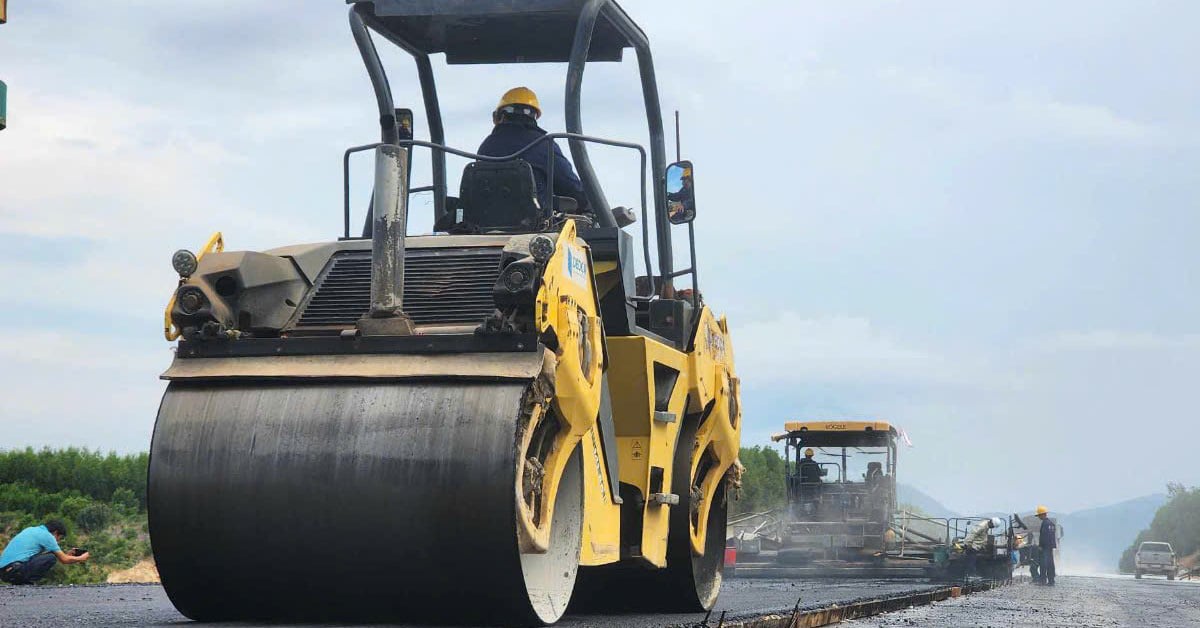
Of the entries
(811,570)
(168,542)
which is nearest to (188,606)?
(168,542)

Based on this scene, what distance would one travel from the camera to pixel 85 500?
91.1 feet

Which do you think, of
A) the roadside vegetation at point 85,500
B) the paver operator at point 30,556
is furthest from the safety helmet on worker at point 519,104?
the roadside vegetation at point 85,500

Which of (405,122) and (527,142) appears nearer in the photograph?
(527,142)

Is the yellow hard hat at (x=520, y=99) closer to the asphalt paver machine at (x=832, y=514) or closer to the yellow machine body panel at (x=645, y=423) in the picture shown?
the yellow machine body panel at (x=645, y=423)

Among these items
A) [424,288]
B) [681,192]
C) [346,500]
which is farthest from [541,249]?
[681,192]

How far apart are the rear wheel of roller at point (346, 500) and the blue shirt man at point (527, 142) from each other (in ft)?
7.43

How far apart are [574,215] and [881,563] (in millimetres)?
18484

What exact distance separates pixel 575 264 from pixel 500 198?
1309 millimetres

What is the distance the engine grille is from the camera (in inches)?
253

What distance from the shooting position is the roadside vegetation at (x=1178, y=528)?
74.6 meters

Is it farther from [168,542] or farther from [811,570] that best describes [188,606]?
[811,570]

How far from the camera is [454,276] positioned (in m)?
6.58

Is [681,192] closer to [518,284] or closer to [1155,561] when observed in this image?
[518,284]

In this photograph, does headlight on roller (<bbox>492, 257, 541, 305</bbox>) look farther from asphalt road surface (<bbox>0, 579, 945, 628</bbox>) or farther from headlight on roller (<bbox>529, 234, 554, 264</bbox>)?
asphalt road surface (<bbox>0, 579, 945, 628</bbox>)
